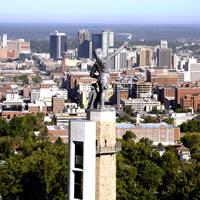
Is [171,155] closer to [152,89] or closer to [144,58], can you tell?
[152,89]

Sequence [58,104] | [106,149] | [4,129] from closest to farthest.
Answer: [106,149], [4,129], [58,104]

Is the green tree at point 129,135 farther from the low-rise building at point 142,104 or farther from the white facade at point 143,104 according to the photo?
the white facade at point 143,104

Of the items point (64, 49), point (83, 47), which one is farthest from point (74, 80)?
point (64, 49)

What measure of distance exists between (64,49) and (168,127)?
305 ft

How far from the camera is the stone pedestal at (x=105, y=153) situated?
1262cm

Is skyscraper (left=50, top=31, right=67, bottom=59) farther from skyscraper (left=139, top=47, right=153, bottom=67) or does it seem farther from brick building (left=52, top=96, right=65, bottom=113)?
brick building (left=52, top=96, right=65, bottom=113)

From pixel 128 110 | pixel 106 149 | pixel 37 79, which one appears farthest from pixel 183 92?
pixel 106 149

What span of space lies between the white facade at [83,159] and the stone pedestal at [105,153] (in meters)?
0.18

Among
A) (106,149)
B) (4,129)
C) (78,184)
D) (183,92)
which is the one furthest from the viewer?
(183,92)

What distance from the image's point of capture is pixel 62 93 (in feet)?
246

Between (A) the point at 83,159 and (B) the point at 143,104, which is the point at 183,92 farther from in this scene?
(A) the point at 83,159

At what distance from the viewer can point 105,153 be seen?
41.8 ft

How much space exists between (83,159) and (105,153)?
1.53 ft

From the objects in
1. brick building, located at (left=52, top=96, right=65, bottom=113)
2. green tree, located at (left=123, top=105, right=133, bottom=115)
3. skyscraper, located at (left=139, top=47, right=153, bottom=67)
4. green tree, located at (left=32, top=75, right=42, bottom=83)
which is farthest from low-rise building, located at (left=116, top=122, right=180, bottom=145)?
skyscraper, located at (left=139, top=47, right=153, bottom=67)
